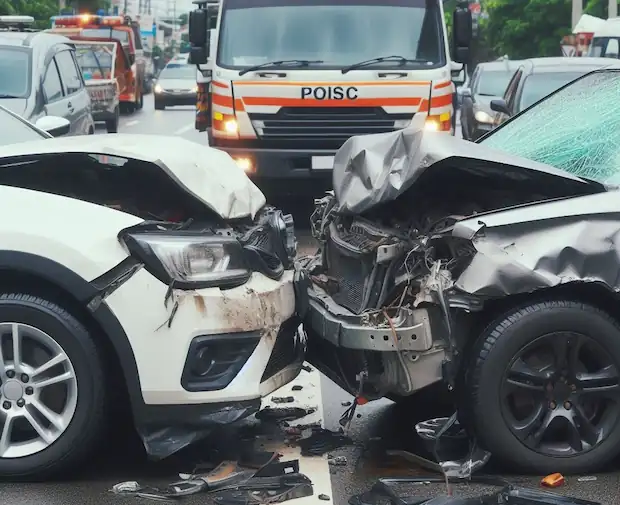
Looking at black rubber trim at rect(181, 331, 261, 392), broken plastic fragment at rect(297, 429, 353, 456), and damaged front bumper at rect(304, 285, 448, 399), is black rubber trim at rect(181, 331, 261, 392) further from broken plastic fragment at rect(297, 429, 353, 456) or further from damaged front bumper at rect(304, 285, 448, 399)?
broken plastic fragment at rect(297, 429, 353, 456)

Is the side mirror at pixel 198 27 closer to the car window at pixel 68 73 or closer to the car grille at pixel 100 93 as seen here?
the car window at pixel 68 73

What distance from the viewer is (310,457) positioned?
15.0 feet

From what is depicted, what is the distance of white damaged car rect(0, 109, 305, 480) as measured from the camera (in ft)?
13.6

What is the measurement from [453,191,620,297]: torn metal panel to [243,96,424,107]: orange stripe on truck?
6.52 m

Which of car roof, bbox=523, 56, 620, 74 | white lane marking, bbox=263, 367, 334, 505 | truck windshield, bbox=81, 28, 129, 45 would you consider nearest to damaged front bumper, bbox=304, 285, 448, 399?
white lane marking, bbox=263, 367, 334, 505

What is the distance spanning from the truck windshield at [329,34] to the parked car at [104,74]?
705cm

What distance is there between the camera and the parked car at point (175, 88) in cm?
3569

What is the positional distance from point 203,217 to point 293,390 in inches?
46.2

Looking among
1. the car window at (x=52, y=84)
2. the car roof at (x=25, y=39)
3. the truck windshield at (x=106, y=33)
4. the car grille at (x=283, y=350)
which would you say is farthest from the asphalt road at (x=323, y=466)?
the truck windshield at (x=106, y=33)

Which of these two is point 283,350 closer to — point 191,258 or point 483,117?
point 191,258

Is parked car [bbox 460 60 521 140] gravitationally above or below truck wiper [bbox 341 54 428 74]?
below

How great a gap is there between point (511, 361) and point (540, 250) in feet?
1.40

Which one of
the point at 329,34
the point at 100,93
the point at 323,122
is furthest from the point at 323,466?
the point at 100,93

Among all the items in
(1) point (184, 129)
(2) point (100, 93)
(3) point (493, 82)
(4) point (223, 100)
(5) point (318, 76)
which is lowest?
(1) point (184, 129)
